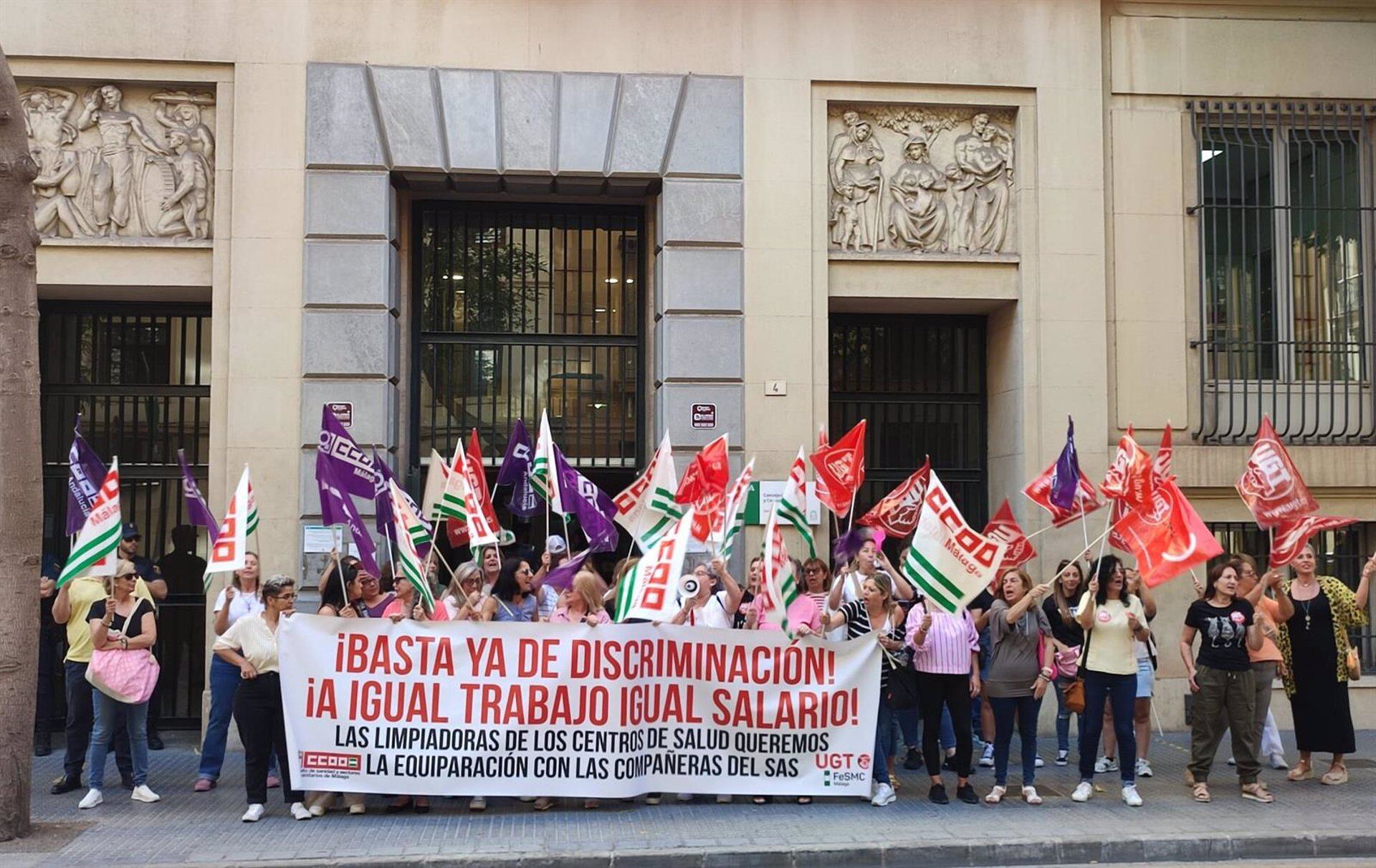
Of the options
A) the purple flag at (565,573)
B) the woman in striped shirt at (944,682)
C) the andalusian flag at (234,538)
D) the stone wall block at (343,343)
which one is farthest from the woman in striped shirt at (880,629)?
the stone wall block at (343,343)

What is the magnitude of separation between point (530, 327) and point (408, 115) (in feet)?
8.61

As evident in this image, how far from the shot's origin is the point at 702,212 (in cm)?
1380

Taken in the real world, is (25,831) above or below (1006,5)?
below

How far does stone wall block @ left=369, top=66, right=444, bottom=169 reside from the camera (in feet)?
44.1

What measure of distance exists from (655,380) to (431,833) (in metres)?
6.30

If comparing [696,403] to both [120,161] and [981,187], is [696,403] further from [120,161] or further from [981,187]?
[120,161]

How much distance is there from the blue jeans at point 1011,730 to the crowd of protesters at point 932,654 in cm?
2

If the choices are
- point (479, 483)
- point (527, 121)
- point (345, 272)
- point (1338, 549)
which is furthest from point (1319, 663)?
point (345, 272)

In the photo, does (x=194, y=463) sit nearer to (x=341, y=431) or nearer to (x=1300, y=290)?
(x=341, y=431)

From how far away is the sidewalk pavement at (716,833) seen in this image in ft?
28.4

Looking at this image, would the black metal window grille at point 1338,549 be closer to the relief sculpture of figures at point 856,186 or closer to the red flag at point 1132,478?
the red flag at point 1132,478

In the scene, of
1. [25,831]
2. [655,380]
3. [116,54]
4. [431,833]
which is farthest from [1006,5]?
[25,831]

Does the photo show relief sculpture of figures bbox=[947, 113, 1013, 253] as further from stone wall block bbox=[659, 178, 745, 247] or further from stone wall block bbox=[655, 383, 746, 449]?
stone wall block bbox=[655, 383, 746, 449]

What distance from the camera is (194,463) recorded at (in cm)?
1412
